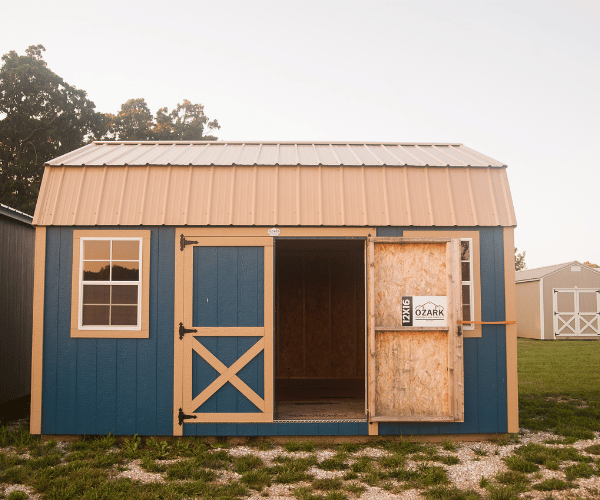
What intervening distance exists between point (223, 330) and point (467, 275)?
3.31 m

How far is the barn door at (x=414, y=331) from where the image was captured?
19.4 feet

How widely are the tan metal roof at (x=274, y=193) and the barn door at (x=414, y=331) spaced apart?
453 millimetres

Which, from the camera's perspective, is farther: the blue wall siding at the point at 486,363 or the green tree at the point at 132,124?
the green tree at the point at 132,124

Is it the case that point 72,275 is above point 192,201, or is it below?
below

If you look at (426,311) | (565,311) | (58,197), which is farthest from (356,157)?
(565,311)

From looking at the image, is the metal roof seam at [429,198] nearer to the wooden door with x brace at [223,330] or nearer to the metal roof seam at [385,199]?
the metal roof seam at [385,199]

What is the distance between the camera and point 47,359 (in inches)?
236

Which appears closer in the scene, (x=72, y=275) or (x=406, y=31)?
(x=72, y=275)

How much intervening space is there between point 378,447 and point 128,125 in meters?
24.7

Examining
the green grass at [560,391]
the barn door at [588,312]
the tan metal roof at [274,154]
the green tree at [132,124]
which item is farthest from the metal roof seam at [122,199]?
the green tree at [132,124]

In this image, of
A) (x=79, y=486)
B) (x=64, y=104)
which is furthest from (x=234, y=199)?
(x=64, y=104)

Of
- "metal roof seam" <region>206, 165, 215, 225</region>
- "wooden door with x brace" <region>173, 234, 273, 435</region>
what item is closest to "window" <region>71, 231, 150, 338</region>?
"wooden door with x brace" <region>173, 234, 273, 435</region>

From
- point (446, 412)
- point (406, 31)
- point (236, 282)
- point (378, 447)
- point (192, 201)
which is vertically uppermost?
point (406, 31)

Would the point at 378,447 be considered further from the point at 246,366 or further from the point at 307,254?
the point at 307,254
